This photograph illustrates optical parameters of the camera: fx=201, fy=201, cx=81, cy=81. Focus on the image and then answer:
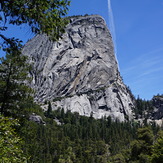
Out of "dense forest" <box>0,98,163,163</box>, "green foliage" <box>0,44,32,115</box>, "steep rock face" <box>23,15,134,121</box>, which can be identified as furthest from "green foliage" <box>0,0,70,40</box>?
"steep rock face" <box>23,15,134,121</box>

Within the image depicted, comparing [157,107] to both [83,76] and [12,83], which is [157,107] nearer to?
[83,76]

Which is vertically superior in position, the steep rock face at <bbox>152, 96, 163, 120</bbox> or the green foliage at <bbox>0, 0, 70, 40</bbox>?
the steep rock face at <bbox>152, 96, 163, 120</bbox>

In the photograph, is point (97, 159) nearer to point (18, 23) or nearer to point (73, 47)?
point (18, 23)

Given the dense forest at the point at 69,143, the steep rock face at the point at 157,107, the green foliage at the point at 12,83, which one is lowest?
the dense forest at the point at 69,143

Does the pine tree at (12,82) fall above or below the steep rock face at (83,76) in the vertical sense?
below

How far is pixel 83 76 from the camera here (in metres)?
167

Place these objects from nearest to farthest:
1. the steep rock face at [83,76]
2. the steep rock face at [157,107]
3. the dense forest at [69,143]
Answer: the dense forest at [69,143]
the steep rock face at [83,76]
the steep rock face at [157,107]

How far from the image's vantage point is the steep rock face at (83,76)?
155675mm

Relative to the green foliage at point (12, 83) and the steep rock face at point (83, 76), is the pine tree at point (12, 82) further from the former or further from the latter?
the steep rock face at point (83, 76)

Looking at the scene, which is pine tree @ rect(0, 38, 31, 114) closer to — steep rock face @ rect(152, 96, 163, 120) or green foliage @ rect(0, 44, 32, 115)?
green foliage @ rect(0, 44, 32, 115)

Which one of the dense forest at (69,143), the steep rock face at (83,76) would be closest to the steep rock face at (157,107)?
the steep rock face at (83,76)

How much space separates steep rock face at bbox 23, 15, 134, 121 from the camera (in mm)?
155675

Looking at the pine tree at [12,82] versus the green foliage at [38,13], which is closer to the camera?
the green foliage at [38,13]

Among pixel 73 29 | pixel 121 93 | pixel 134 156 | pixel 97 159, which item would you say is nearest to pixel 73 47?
pixel 73 29
